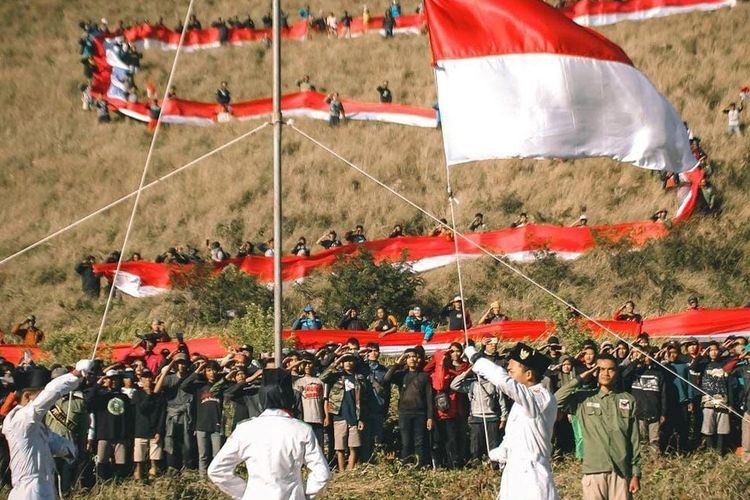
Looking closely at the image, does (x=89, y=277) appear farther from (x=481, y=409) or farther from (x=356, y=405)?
A: (x=481, y=409)

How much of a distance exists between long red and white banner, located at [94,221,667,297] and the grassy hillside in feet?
1.46

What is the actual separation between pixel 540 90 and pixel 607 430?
12.5 feet

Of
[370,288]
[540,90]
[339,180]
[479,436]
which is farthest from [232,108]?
[540,90]

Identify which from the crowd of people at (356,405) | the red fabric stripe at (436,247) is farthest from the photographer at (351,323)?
the red fabric stripe at (436,247)

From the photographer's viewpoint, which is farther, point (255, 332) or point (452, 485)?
point (255, 332)

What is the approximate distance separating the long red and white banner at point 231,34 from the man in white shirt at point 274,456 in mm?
42058

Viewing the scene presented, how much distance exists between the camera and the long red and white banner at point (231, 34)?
5006 cm

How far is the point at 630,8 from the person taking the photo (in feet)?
151

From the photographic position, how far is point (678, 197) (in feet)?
106

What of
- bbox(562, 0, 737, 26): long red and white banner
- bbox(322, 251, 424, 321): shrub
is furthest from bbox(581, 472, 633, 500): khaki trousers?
bbox(562, 0, 737, 26): long red and white banner

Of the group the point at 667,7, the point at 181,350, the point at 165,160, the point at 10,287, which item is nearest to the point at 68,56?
the point at 165,160

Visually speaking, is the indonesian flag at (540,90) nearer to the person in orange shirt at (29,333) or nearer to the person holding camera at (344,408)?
the person holding camera at (344,408)

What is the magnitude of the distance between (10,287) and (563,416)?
2305cm

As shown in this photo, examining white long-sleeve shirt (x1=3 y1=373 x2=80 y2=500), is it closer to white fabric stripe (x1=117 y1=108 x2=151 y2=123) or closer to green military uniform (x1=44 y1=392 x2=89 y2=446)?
green military uniform (x1=44 y1=392 x2=89 y2=446)
